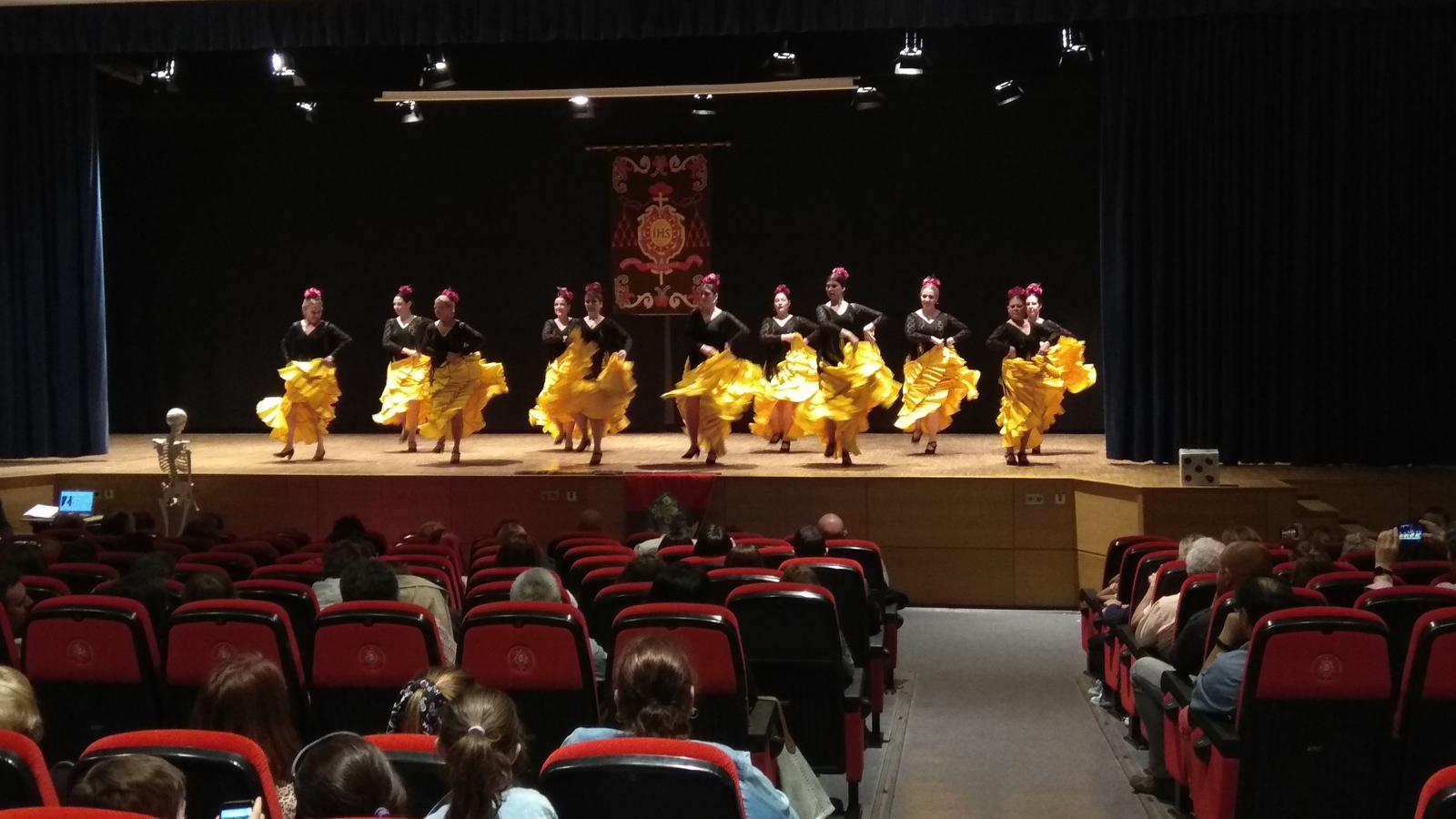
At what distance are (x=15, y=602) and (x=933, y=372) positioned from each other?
327 inches

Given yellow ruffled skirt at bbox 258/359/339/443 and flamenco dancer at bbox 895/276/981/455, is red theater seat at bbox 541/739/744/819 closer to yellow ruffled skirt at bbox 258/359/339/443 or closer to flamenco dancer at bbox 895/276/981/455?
flamenco dancer at bbox 895/276/981/455

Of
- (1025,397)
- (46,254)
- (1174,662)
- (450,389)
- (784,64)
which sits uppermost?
(784,64)

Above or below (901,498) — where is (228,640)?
above

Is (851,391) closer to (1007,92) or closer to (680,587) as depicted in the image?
(1007,92)

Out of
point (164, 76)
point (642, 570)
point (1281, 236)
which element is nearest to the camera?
point (642, 570)

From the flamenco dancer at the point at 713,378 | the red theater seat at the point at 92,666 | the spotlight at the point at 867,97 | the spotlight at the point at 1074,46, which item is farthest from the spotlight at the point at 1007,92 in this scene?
the red theater seat at the point at 92,666

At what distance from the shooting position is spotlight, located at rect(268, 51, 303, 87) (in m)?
12.8

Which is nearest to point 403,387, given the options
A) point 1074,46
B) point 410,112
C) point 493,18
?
point 410,112

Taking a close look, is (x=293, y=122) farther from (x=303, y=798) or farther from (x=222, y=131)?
(x=303, y=798)

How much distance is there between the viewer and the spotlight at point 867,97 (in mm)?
13812

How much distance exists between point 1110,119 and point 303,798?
31.9ft

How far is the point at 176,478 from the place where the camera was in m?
10.8

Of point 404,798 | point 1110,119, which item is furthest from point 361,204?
point 404,798

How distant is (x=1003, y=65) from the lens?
1370cm
